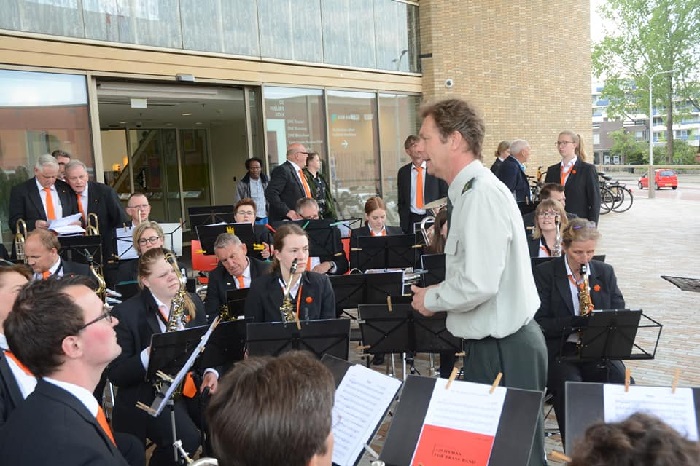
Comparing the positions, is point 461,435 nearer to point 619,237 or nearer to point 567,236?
point 567,236

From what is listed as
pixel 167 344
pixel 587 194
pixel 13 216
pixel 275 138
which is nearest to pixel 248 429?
pixel 167 344

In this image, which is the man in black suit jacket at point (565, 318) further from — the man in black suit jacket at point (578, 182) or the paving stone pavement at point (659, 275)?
the man in black suit jacket at point (578, 182)

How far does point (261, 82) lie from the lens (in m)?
11.3

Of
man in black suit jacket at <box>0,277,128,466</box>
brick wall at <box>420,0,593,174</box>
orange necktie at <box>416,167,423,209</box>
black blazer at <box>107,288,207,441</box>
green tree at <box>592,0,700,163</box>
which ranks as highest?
green tree at <box>592,0,700,163</box>

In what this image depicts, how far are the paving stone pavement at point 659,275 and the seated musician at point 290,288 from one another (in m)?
0.96

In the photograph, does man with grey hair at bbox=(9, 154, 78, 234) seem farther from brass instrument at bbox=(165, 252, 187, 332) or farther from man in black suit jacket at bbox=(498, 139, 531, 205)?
man in black suit jacket at bbox=(498, 139, 531, 205)

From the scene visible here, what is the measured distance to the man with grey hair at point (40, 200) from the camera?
7.20 metres

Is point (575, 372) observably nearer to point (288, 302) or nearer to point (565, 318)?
point (565, 318)

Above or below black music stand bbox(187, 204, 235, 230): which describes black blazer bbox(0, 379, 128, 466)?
below

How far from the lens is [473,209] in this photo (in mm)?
2799

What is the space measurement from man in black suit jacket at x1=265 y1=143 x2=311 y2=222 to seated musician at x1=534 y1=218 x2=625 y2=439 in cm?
446

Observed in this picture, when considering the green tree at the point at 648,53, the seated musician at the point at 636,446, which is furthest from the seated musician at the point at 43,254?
the green tree at the point at 648,53

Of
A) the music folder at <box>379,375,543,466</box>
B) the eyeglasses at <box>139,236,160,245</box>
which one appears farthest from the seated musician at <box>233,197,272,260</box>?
the music folder at <box>379,375,543,466</box>

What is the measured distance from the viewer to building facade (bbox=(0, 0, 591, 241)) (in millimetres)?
8703
